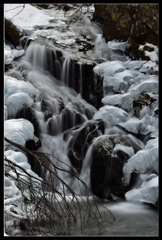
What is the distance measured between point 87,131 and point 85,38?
12.4ft

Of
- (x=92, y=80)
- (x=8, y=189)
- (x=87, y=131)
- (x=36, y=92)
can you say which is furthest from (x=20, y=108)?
(x=8, y=189)

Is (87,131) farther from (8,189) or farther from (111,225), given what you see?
(8,189)

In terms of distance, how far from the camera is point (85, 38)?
24.1 feet

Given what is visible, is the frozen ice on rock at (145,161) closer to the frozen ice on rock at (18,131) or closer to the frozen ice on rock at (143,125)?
the frozen ice on rock at (143,125)

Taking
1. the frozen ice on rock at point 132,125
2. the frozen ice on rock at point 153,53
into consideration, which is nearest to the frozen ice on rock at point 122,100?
the frozen ice on rock at point 132,125

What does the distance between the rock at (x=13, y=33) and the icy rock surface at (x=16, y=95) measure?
7.08 feet

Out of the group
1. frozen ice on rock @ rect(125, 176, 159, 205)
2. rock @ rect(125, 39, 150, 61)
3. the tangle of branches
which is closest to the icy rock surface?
rock @ rect(125, 39, 150, 61)

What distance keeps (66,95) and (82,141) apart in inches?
66.3

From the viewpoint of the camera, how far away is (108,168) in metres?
3.90

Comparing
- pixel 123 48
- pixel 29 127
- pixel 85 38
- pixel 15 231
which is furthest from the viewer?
pixel 85 38

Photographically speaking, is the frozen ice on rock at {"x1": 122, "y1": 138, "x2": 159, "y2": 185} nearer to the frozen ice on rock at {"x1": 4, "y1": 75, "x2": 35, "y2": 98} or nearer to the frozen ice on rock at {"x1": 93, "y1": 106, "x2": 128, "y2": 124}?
the frozen ice on rock at {"x1": 93, "y1": 106, "x2": 128, "y2": 124}

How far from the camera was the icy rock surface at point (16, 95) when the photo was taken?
16.1 feet

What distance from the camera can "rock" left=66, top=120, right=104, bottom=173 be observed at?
173 inches

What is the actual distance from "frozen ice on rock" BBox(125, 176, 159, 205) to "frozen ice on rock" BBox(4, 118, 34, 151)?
1868 mm
